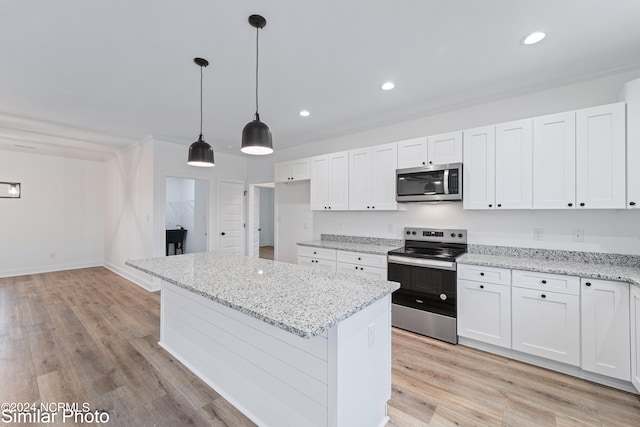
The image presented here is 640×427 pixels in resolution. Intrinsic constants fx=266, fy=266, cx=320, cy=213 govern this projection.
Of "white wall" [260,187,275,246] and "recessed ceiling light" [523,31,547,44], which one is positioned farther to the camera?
"white wall" [260,187,275,246]

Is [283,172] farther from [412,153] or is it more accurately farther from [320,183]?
[412,153]

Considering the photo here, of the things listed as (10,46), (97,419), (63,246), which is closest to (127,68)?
(10,46)

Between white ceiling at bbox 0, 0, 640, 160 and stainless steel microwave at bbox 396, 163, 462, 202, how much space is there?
2.60 ft

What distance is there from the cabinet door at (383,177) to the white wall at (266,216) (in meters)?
7.02

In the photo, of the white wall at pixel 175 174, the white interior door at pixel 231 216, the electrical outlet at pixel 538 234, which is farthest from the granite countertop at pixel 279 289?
the white interior door at pixel 231 216

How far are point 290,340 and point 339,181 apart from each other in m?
2.74

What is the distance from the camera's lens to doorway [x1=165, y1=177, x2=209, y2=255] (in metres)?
6.53

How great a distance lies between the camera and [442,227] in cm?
335

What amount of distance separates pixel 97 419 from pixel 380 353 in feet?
6.45

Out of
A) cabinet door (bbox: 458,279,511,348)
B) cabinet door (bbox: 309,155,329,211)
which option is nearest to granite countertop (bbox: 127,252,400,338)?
cabinet door (bbox: 458,279,511,348)

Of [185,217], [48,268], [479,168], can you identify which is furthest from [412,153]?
[48,268]

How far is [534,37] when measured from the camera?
195cm

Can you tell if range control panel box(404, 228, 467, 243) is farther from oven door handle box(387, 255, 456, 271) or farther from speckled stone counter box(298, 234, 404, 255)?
oven door handle box(387, 255, 456, 271)

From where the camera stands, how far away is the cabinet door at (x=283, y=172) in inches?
183
